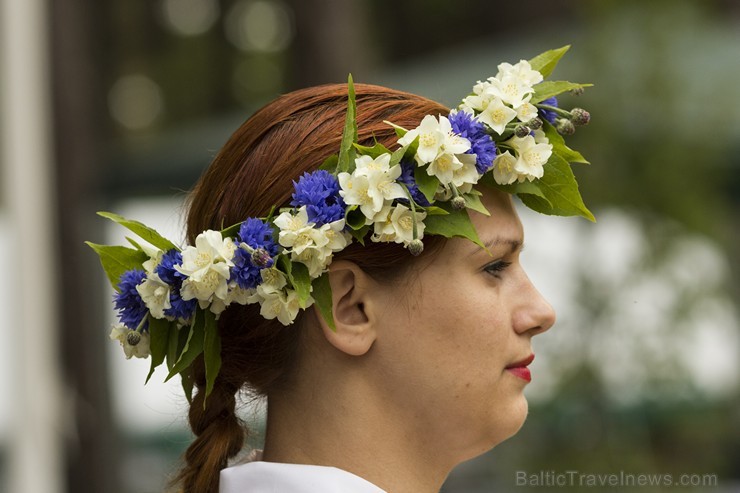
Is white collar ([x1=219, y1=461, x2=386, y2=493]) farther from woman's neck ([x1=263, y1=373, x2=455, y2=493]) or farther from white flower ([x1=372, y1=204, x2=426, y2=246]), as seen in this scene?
white flower ([x1=372, y1=204, x2=426, y2=246])

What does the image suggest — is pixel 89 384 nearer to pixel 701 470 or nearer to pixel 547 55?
pixel 701 470

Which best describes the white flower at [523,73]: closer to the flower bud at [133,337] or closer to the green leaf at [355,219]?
the green leaf at [355,219]

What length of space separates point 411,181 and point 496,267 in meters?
0.21

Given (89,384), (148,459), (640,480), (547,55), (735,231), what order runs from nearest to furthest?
(547,55) < (640,480) < (735,231) < (89,384) < (148,459)

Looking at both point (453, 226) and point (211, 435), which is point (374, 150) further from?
point (211, 435)

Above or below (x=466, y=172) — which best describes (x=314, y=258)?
below

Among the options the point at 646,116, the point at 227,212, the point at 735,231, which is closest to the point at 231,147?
the point at 227,212

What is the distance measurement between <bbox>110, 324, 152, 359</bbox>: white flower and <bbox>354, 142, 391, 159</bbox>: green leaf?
49 cm

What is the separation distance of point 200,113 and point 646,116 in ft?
30.5

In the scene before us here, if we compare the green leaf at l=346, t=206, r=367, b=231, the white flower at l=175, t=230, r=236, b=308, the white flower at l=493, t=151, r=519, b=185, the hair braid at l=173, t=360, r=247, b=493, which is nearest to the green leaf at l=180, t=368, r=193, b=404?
the hair braid at l=173, t=360, r=247, b=493

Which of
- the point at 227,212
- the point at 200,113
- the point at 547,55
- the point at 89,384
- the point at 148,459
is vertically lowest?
the point at 148,459

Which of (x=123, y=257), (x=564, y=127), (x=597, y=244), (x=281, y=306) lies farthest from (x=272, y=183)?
(x=597, y=244)

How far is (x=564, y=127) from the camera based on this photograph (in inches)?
81.3

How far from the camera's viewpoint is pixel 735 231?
7.52 m
